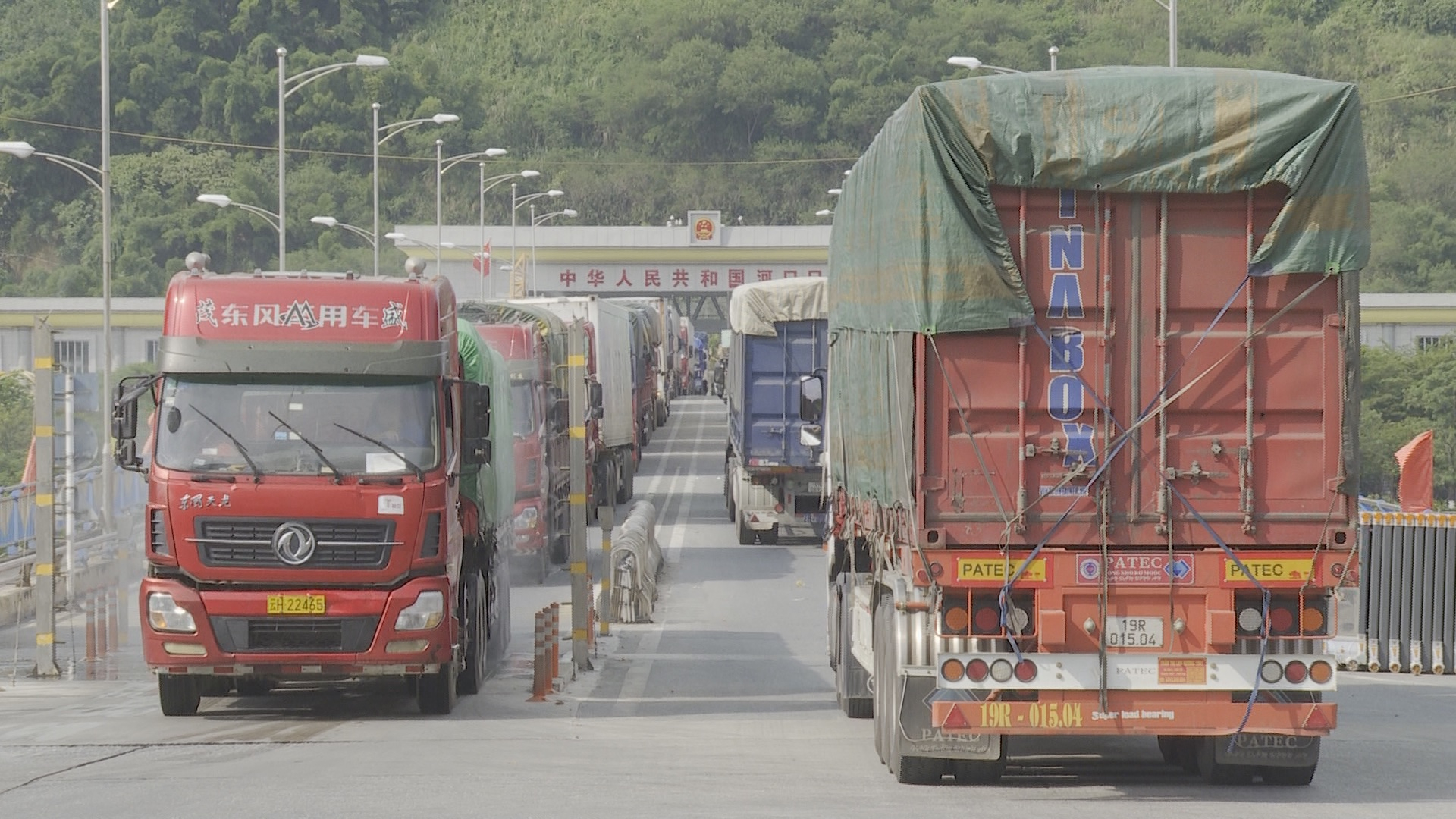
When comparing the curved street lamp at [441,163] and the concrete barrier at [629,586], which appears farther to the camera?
the curved street lamp at [441,163]

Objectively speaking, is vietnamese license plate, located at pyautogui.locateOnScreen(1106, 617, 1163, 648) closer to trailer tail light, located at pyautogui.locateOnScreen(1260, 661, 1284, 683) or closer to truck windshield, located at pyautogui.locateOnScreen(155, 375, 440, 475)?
trailer tail light, located at pyautogui.locateOnScreen(1260, 661, 1284, 683)

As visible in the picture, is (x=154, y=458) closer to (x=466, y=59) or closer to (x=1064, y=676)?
(x=1064, y=676)

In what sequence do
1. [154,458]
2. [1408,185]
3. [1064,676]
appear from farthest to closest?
[1408,185] → [154,458] → [1064,676]

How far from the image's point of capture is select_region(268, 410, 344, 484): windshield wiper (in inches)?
535

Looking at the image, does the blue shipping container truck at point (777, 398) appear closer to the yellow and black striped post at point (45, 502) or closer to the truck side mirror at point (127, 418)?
the yellow and black striped post at point (45, 502)

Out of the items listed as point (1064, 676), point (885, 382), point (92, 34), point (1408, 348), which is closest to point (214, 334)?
point (885, 382)

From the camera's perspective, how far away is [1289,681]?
10.2 meters

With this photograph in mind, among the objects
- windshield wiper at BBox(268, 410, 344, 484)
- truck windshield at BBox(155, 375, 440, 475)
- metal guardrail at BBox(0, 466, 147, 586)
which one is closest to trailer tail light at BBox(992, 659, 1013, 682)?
truck windshield at BBox(155, 375, 440, 475)

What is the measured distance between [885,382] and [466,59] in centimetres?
14275

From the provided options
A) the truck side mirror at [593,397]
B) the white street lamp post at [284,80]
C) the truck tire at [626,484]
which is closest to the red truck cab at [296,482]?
the truck side mirror at [593,397]

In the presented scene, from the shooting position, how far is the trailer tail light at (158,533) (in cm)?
1356

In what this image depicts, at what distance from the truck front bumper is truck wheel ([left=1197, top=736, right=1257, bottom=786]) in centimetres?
533

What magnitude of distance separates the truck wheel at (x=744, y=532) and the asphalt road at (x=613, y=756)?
1025 cm

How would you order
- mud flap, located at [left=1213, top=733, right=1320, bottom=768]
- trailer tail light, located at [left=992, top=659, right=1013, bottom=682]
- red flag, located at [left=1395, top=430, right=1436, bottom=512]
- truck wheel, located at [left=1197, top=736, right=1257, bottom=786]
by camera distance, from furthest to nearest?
red flag, located at [left=1395, top=430, right=1436, bottom=512]
truck wheel, located at [left=1197, top=736, right=1257, bottom=786]
mud flap, located at [left=1213, top=733, right=1320, bottom=768]
trailer tail light, located at [left=992, top=659, right=1013, bottom=682]
